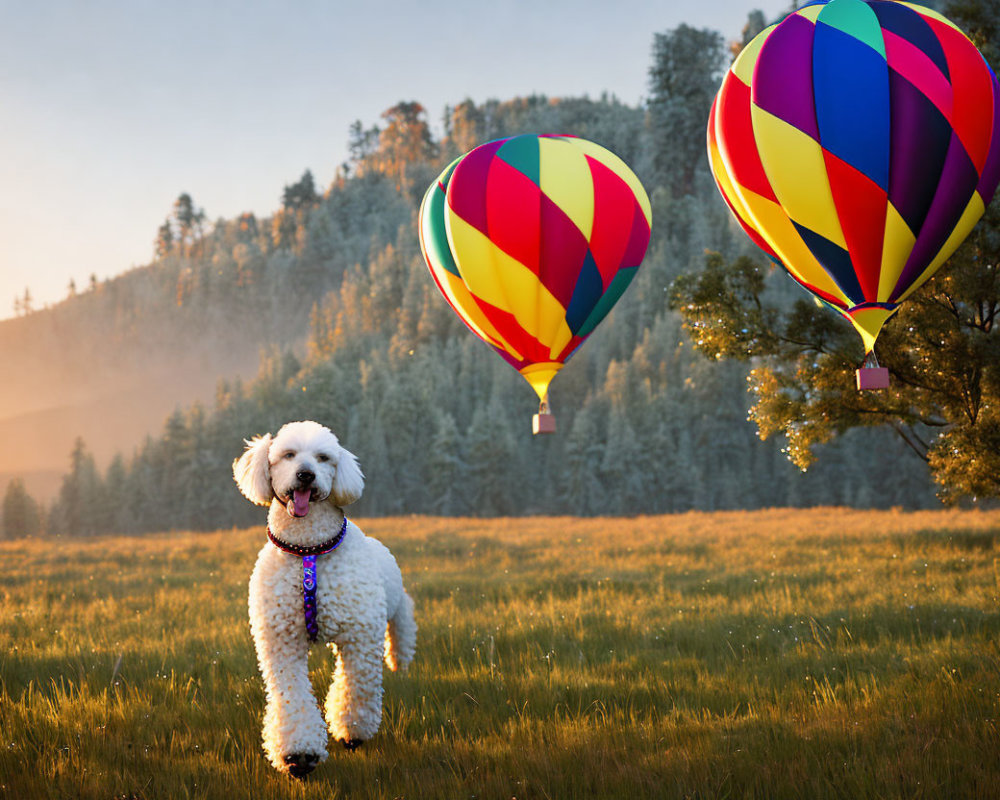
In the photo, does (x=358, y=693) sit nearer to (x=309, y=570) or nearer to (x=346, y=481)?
(x=309, y=570)

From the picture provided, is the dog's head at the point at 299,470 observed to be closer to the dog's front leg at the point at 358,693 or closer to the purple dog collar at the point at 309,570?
the purple dog collar at the point at 309,570

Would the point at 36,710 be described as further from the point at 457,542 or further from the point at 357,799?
the point at 457,542

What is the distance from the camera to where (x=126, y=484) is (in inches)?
3937

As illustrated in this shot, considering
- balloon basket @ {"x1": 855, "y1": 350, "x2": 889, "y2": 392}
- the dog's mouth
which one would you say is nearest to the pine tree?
the dog's mouth

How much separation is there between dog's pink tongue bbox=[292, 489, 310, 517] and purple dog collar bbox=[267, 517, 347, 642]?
335 mm

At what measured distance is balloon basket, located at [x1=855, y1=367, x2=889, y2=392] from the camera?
982cm

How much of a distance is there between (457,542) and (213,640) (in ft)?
42.7

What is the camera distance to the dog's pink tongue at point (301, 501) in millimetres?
5508

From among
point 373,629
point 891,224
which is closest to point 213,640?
point 373,629

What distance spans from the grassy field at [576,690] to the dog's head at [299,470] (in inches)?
76.4

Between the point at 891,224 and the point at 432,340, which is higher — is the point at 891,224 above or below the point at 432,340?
below

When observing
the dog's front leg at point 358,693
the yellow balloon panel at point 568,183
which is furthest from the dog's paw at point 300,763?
the yellow balloon panel at point 568,183

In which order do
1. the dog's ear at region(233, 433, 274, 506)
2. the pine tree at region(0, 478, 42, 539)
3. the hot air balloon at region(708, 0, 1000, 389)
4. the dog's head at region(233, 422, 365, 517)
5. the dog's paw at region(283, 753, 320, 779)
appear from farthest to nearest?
the pine tree at region(0, 478, 42, 539)
the hot air balloon at region(708, 0, 1000, 389)
the dog's ear at region(233, 433, 274, 506)
the dog's head at region(233, 422, 365, 517)
the dog's paw at region(283, 753, 320, 779)

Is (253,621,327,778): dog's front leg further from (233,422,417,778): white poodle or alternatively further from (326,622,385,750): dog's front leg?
(326,622,385,750): dog's front leg
